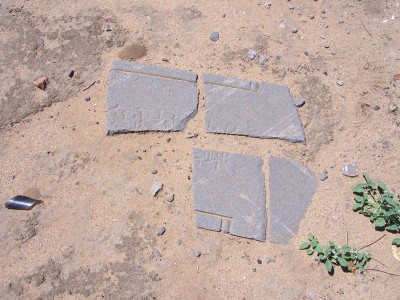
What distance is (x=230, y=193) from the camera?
296 cm

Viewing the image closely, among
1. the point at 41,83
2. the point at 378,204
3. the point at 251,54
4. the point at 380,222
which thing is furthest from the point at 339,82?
the point at 41,83

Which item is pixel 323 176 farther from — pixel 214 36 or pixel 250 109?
pixel 214 36

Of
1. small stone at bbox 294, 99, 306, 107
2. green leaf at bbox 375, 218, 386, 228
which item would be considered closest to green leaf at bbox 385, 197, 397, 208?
green leaf at bbox 375, 218, 386, 228

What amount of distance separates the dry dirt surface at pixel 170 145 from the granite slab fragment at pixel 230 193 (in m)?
0.07

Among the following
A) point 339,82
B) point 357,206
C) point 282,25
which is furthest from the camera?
point 282,25

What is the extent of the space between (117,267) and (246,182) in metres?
A: 1.03

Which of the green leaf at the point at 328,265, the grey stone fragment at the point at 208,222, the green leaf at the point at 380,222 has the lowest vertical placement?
the green leaf at the point at 328,265

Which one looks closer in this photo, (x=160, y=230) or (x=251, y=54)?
(x=160, y=230)

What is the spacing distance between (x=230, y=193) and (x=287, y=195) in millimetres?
404

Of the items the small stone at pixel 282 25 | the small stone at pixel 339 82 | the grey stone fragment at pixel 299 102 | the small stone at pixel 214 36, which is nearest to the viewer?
the grey stone fragment at pixel 299 102

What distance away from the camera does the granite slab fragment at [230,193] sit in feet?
9.37

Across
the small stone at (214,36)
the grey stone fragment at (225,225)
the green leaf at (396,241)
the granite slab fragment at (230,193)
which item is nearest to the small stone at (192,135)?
the granite slab fragment at (230,193)

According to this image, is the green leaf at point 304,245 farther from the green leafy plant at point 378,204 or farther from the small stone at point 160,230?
the small stone at point 160,230

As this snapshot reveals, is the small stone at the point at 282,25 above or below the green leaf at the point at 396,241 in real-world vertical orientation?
above
